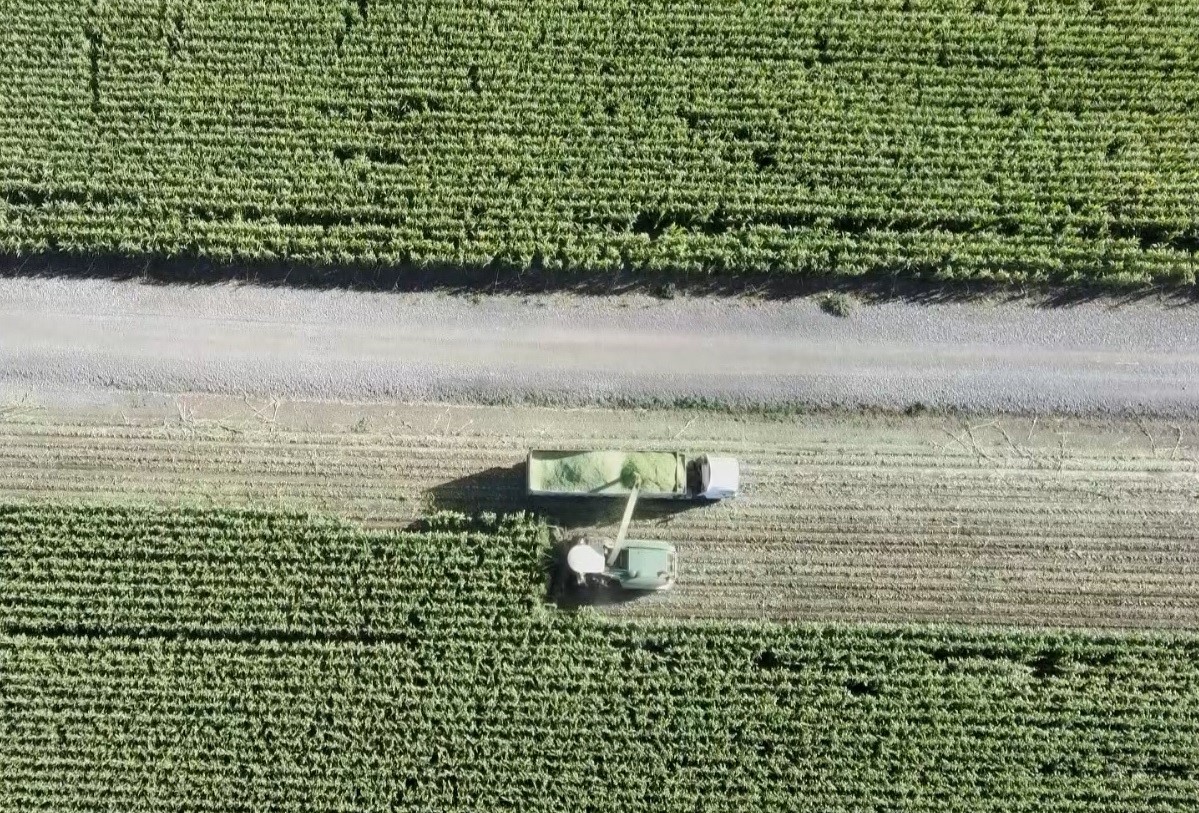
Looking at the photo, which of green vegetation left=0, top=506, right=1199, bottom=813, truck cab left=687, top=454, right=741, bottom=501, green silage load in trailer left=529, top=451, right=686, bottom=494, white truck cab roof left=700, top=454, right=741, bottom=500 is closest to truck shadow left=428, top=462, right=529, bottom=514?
green vegetation left=0, top=506, right=1199, bottom=813

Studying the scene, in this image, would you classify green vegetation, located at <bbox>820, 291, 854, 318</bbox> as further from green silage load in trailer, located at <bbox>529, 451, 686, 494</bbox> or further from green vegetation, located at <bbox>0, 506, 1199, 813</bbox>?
green vegetation, located at <bbox>0, 506, 1199, 813</bbox>

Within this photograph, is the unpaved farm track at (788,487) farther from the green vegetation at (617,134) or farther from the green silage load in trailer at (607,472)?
the green vegetation at (617,134)

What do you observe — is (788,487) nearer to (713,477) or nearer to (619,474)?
(713,477)

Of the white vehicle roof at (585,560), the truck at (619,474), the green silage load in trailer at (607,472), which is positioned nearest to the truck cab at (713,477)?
the truck at (619,474)

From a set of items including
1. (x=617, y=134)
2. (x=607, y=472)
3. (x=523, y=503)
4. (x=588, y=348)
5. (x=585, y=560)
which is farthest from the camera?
(x=617, y=134)

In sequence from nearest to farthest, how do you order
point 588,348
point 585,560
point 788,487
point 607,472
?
point 585,560, point 607,472, point 788,487, point 588,348

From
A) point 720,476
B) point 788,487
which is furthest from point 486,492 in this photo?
point 788,487
